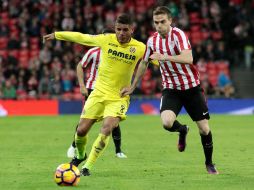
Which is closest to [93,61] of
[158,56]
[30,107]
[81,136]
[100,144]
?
[81,136]

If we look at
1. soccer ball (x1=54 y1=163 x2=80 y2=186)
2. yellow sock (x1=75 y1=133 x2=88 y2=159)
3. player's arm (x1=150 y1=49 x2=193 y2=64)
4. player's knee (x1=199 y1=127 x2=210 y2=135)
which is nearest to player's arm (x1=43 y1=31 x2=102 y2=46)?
player's arm (x1=150 y1=49 x2=193 y2=64)

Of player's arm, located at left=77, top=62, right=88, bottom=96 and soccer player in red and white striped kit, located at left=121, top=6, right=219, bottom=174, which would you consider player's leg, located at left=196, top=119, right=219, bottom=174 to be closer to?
soccer player in red and white striped kit, located at left=121, top=6, right=219, bottom=174

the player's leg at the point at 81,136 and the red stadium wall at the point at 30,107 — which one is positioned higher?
the player's leg at the point at 81,136

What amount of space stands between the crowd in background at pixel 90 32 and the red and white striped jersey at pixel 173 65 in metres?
14.6

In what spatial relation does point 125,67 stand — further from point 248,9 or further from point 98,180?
point 248,9

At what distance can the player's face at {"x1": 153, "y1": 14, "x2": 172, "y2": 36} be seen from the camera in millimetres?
9789

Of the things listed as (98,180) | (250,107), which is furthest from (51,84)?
(98,180)

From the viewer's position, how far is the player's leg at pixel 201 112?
10133 millimetres

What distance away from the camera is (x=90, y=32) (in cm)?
2758

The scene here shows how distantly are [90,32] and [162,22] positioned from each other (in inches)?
704

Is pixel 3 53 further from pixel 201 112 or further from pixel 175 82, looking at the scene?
pixel 201 112

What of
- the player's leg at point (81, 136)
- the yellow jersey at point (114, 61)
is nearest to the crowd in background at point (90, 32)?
the player's leg at point (81, 136)

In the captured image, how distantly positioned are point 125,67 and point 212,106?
1598 cm

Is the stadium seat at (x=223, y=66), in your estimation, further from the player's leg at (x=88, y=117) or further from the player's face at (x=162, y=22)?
the player's leg at (x=88, y=117)
